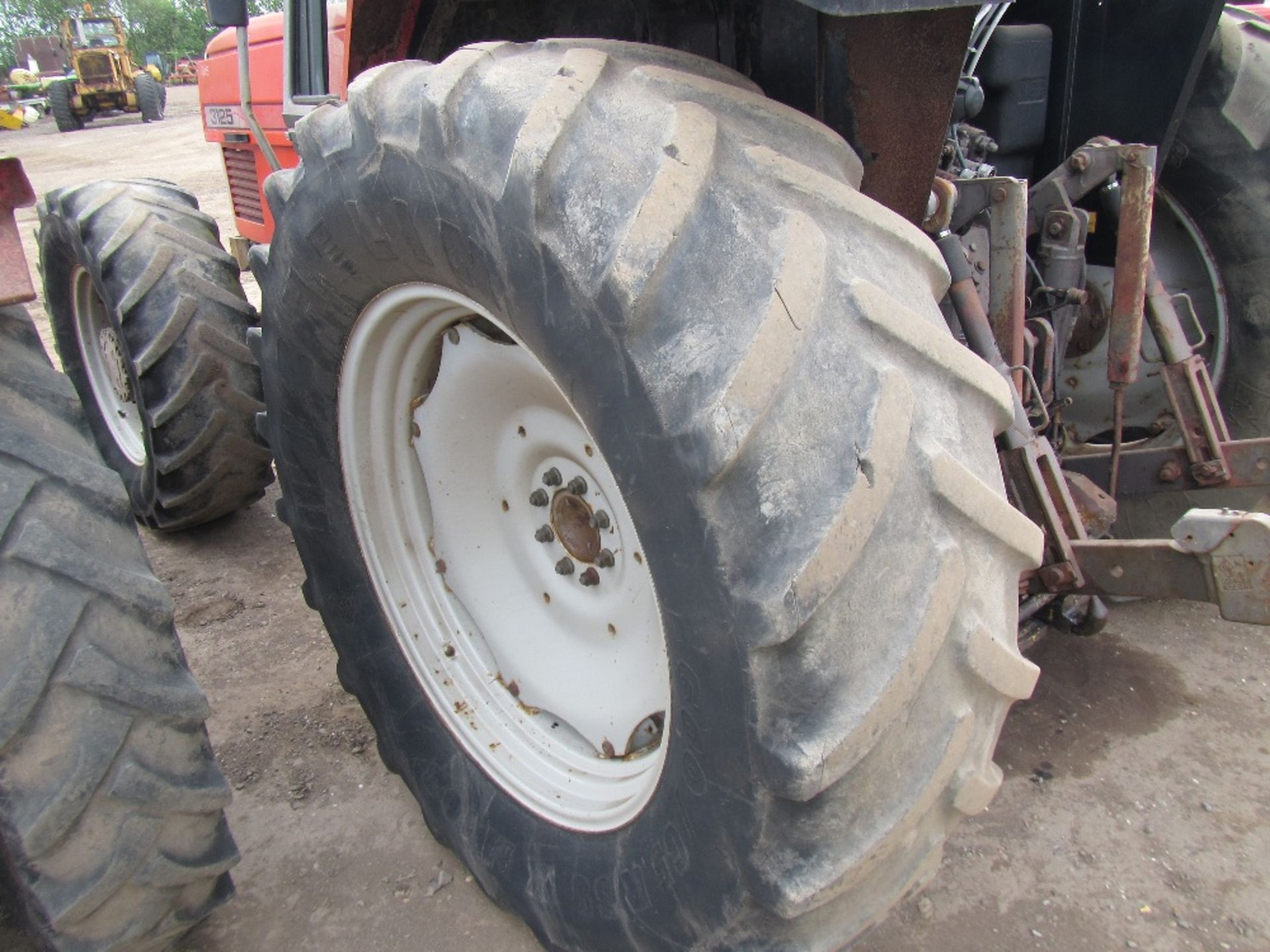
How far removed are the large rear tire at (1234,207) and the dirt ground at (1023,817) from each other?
0.44 metres

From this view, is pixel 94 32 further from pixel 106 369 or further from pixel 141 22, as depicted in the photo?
pixel 106 369

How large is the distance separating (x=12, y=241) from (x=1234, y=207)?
109 inches

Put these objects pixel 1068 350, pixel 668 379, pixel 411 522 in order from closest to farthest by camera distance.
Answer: pixel 668 379 → pixel 411 522 → pixel 1068 350

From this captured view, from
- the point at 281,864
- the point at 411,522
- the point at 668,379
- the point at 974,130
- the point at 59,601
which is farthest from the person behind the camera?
the point at 974,130

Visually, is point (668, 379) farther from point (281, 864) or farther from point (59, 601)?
point (281, 864)

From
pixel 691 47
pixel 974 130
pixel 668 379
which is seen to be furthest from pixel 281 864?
pixel 974 130

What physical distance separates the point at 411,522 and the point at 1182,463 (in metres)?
1.73

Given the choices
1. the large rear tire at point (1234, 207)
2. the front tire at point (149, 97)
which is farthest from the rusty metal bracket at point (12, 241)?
the front tire at point (149, 97)

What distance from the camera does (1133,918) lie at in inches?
75.6

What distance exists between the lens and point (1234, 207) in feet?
8.41

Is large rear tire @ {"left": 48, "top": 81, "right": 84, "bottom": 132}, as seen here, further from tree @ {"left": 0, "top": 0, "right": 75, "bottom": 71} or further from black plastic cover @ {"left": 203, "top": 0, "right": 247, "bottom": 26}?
black plastic cover @ {"left": 203, "top": 0, "right": 247, "bottom": 26}

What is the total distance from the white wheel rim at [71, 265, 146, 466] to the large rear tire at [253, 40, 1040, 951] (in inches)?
93.7

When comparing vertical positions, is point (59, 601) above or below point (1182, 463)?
above

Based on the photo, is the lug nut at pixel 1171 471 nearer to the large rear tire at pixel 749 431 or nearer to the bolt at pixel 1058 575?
the bolt at pixel 1058 575
